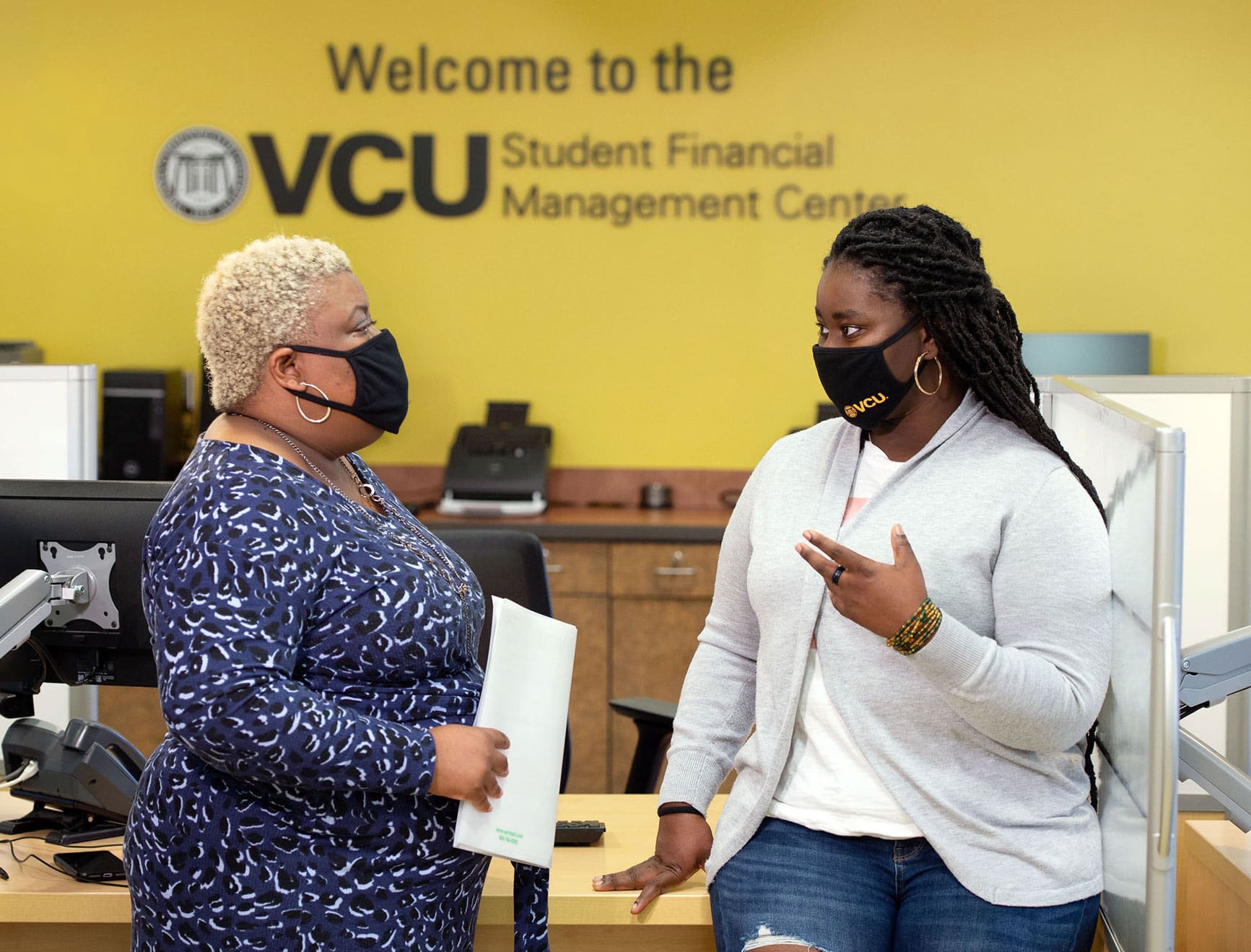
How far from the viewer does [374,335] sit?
5.28ft

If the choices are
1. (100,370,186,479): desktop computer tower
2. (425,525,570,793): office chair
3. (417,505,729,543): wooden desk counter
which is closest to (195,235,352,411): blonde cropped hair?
(425,525,570,793): office chair

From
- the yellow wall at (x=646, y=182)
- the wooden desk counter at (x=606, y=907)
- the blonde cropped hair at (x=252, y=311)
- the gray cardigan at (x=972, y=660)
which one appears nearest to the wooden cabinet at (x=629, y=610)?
the yellow wall at (x=646, y=182)

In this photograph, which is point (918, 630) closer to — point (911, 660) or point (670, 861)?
point (911, 660)

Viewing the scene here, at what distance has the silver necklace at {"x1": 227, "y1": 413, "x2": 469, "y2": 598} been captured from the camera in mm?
1550

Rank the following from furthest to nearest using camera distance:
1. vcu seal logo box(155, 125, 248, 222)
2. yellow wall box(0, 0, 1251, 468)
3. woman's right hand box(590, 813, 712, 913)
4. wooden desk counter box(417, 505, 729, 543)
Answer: vcu seal logo box(155, 125, 248, 222) → yellow wall box(0, 0, 1251, 468) → wooden desk counter box(417, 505, 729, 543) → woman's right hand box(590, 813, 712, 913)

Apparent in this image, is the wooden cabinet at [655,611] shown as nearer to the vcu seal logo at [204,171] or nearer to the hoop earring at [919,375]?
the vcu seal logo at [204,171]

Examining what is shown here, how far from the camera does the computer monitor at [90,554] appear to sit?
1887 millimetres

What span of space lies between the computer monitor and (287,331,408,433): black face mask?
1.58 ft

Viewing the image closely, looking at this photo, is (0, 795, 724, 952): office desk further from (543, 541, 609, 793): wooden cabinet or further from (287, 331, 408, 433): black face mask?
(543, 541, 609, 793): wooden cabinet

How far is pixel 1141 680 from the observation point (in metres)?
→ 1.43

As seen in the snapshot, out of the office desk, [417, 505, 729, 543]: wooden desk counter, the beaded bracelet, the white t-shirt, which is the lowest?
the office desk

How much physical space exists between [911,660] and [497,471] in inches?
122

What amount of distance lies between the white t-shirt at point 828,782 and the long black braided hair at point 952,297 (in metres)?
0.18

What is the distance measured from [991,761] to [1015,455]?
1.21ft
